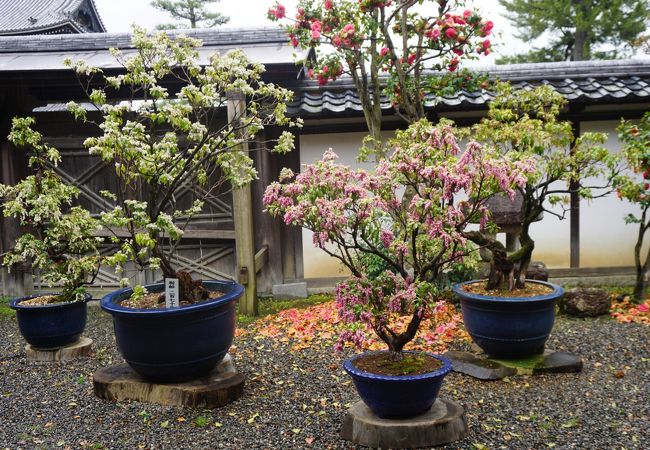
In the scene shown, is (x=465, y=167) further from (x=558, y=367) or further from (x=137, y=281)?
(x=137, y=281)

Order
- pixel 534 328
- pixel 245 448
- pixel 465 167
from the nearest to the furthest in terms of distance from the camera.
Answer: pixel 465 167, pixel 245 448, pixel 534 328

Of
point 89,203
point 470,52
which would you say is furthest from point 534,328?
point 89,203

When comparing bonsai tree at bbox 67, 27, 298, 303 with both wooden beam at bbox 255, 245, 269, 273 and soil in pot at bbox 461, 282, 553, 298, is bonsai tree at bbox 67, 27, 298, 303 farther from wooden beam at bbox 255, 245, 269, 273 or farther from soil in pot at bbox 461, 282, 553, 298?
wooden beam at bbox 255, 245, 269, 273

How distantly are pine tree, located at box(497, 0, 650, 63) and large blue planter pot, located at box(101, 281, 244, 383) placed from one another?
17.2 m

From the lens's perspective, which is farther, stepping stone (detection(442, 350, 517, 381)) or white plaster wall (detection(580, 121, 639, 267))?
white plaster wall (detection(580, 121, 639, 267))

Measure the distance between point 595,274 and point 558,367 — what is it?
413 cm

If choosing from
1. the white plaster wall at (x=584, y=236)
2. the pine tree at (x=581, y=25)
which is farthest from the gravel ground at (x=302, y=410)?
the pine tree at (x=581, y=25)

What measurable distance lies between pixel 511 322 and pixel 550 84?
464 centimetres

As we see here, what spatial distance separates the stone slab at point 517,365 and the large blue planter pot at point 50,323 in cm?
381

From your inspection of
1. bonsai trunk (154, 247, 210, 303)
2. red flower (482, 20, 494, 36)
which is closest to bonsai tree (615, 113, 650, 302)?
red flower (482, 20, 494, 36)

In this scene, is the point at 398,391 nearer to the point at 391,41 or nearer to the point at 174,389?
the point at 174,389

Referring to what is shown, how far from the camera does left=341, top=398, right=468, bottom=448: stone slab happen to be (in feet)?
10.8

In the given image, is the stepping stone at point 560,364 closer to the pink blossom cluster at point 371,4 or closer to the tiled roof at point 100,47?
the pink blossom cluster at point 371,4

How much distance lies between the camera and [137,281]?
8367mm
